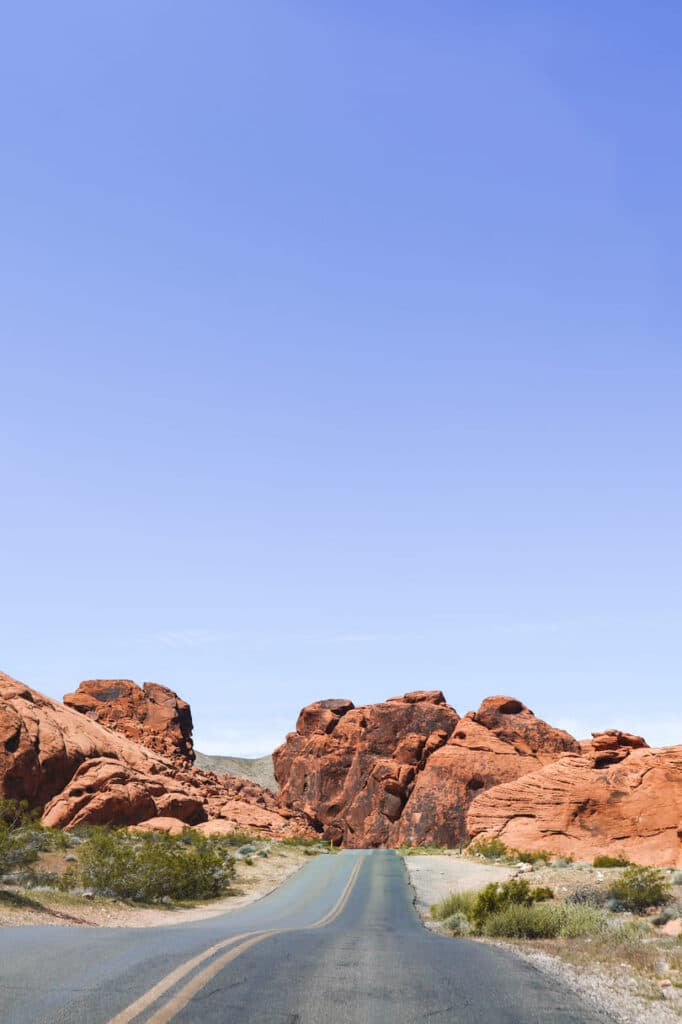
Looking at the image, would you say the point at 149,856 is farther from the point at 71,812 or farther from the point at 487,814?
the point at 487,814

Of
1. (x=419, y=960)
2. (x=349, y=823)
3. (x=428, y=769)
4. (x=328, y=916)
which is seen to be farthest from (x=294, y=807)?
(x=419, y=960)

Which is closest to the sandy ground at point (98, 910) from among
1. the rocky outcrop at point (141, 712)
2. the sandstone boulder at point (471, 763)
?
the rocky outcrop at point (141, 712)

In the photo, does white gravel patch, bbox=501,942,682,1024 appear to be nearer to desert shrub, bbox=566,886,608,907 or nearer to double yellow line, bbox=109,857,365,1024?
double yellow line, bbox=109,857,365,1024

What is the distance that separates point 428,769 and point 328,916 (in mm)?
56505

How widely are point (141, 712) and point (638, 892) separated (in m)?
63.4

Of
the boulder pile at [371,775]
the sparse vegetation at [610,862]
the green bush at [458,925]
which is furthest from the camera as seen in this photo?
the boulder pile at [371,775]

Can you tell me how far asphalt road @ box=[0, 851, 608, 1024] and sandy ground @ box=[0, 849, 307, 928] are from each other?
7846 millimetres

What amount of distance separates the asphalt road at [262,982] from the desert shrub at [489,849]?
4104 cm

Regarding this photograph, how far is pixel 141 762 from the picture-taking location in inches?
2274

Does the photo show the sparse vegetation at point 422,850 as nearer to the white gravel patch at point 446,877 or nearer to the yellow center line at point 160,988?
the white gravel patch at point 446,877

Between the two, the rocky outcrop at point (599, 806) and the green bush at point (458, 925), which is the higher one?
the rocky outcrop at point (599, 806)

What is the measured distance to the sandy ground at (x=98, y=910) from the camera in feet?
63.6

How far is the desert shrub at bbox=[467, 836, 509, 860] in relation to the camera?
167 ft

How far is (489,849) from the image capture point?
51.6 m
